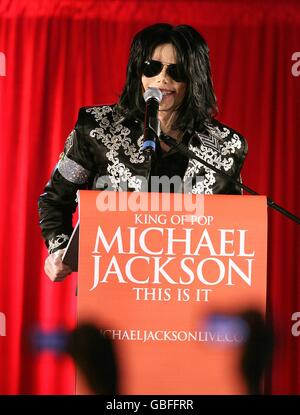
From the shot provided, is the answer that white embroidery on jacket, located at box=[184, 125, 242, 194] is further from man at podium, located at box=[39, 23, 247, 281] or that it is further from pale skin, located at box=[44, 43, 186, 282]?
pale skin, located at box=[44, 43, 186, 282]

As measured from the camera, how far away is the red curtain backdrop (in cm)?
357

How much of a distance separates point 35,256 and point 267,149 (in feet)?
4.39

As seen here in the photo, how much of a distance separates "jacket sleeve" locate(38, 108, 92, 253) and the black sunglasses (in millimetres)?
328

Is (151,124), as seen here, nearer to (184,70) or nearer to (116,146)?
(116,146)

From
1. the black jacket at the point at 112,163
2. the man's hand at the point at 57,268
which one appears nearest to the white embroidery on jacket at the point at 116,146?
the black jacket at the point at 112,163

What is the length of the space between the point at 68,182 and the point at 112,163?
0.63 feet

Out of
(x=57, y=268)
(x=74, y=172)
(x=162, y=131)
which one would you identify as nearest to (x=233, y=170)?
(x=162, y=131)

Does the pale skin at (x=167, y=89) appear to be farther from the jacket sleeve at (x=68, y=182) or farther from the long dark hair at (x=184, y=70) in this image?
the jacket sleeve at (x=68, y=182)

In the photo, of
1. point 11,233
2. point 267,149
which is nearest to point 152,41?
point 267,149

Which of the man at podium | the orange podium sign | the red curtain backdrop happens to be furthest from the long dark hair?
the orange podium sign

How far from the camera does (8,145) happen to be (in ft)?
11.8

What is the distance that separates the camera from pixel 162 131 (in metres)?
2.66
